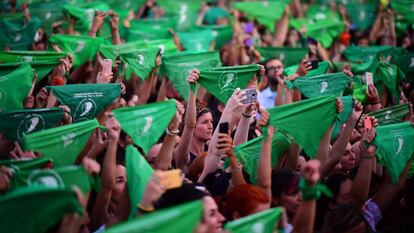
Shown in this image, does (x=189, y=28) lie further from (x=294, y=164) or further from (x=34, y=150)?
(x=34, y=150)

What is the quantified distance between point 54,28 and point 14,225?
250 inches

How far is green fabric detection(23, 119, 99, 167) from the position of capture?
15.2 ft

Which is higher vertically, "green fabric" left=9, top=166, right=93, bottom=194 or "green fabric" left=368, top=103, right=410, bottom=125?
"green fabric" left=9, top=166, right=93, bottom=194

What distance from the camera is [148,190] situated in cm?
423

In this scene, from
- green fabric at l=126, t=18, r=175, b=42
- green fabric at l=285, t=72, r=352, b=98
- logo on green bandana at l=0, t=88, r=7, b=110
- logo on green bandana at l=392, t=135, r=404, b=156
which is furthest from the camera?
green fabric at l=126, t=18, r=175, b=42

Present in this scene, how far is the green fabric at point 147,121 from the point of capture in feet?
16.1

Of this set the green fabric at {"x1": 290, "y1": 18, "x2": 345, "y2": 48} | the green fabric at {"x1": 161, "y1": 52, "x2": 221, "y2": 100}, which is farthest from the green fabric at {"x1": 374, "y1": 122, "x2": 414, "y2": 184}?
the green fabric at {"x1": 290, "y1": 18, "x2": 345, "y2": 48}

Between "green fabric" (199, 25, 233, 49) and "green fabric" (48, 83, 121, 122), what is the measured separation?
5052mm

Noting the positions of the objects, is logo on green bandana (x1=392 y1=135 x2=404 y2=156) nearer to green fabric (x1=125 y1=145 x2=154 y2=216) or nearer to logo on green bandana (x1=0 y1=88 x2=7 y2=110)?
green fabric (x1=125 y1=145 x2=154 y2=216)

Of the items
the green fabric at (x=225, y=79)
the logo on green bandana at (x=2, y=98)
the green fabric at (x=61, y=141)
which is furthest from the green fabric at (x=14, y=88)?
the green fabric at (x=225, y=79)

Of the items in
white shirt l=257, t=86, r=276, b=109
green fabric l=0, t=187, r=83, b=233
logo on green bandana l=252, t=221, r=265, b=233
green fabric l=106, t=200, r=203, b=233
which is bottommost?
white shirt l=257, t=86, r=276, b=109

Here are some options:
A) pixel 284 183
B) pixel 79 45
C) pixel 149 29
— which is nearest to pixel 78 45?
pixel 79 45

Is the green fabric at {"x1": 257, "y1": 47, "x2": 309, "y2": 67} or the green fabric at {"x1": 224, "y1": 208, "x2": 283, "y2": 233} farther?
the green fabric at {"x1": 257, "y1": 47, "x2": 309, "y2": 67}

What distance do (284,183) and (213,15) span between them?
8084 mm
